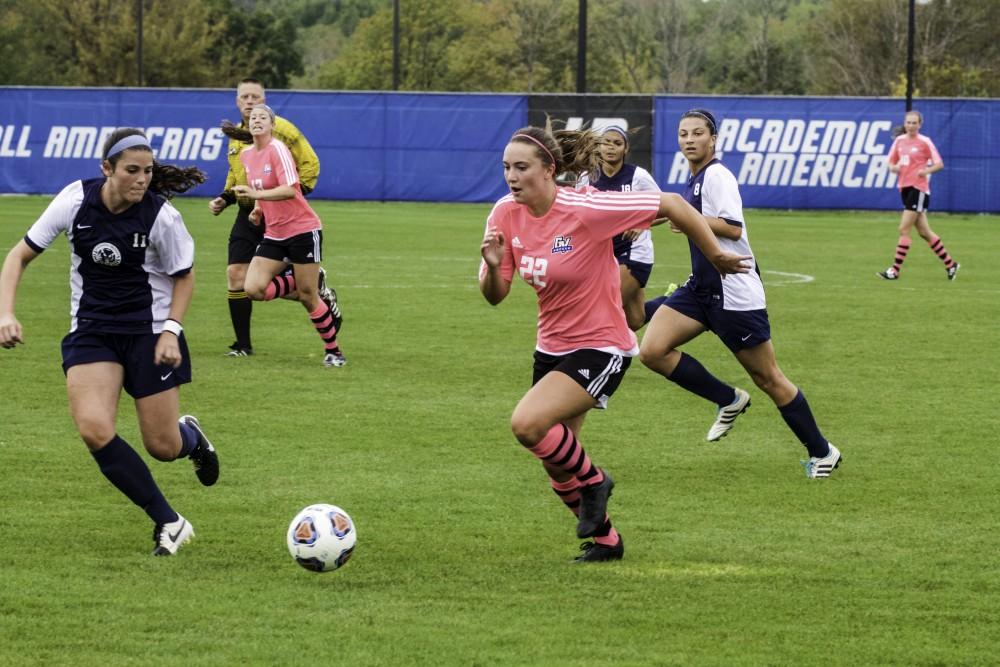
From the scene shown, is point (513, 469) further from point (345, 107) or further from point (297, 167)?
point (345, 107)

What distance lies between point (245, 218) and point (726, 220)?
6186 millimetres

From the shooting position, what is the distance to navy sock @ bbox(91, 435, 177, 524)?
6.72 metres

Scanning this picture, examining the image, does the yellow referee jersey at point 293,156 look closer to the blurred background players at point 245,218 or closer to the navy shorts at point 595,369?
the blurred background players at point 245,218

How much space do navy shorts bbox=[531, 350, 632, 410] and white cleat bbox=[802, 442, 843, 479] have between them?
89.3 inches

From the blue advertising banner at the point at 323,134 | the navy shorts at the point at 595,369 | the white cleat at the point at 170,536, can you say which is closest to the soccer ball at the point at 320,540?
the white cleat at the point at 170,536

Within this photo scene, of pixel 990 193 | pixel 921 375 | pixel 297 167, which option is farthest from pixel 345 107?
pixel 921 375

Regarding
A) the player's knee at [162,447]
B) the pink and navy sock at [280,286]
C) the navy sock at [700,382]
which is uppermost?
the player's knee at [162,447]

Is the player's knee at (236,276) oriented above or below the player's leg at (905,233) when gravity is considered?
above

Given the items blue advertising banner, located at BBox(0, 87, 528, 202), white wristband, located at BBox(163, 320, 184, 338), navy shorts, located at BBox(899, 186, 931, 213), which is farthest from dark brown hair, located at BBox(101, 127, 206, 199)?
blue advertising banner, located at BBox(0, 87, 528, 202)

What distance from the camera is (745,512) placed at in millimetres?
7762

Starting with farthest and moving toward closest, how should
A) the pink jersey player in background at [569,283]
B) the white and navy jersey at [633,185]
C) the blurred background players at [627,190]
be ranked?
the blurred background players at [627,190] < the white and navy jersey at [633,185] < the pink jersey player in background at [569,283]

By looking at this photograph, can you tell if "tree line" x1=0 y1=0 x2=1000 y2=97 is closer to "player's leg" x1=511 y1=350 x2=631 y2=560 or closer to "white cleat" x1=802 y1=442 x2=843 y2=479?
"white cleat" x1=802 y1=442 x2=843 y2=479

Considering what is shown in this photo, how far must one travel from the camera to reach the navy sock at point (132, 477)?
6719mm

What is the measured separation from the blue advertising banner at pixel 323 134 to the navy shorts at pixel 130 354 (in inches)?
1152
